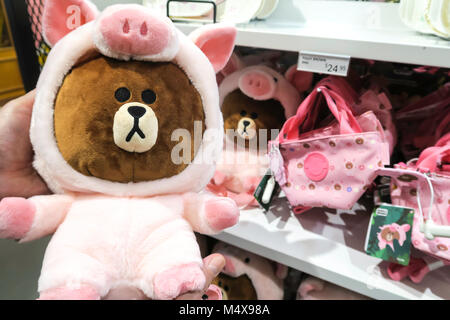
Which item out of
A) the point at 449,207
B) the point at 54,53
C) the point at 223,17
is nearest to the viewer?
the point at 54,53

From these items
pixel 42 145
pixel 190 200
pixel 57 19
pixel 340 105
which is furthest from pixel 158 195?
pixel 340 105

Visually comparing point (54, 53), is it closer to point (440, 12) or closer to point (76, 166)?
point (76, 166)

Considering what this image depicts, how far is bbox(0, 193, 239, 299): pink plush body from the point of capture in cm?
38

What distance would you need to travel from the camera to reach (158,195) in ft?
1.55

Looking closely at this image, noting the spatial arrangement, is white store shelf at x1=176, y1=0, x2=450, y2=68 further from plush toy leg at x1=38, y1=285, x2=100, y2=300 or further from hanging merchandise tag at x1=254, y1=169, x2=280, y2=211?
plush toy leg at x1=38, y1=285, x2=100, y2=300

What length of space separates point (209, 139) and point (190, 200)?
97mm

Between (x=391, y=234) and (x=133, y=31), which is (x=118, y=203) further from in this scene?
(x=391, y=234)

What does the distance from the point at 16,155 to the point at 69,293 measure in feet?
0.88

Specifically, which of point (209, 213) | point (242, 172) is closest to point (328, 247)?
point (242, 172)

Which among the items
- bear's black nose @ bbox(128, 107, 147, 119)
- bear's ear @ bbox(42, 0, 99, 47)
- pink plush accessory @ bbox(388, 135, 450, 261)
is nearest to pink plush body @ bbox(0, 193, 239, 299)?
bear's black nose @ bbox(128, 107, 147, 119)

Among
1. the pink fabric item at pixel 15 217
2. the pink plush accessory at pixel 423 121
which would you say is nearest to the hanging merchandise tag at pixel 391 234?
the pink plush accessory at pixel 423 121

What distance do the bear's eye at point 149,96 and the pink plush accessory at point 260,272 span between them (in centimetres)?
57

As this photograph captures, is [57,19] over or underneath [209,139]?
over

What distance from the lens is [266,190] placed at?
2.37ft
